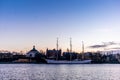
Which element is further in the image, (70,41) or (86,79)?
(70,41)

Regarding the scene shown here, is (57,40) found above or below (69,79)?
above

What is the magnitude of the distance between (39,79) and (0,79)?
802cm

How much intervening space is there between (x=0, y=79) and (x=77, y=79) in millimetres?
15865

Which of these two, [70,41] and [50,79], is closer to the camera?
[50,79]

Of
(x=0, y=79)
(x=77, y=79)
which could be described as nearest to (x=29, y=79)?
(x=0, y=79)

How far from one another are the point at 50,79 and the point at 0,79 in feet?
33.7

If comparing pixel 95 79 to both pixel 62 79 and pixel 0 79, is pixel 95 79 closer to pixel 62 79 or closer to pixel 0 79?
pixel 62 79

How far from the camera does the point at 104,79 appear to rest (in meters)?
64.0

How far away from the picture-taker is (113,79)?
2554 inches

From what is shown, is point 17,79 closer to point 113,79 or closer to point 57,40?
point 113,79

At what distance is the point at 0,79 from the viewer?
62.3m

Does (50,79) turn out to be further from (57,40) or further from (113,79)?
(57,40)

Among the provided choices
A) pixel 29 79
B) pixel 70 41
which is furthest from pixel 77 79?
pixel 70 41

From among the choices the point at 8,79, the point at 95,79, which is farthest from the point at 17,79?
the point at 95,79
